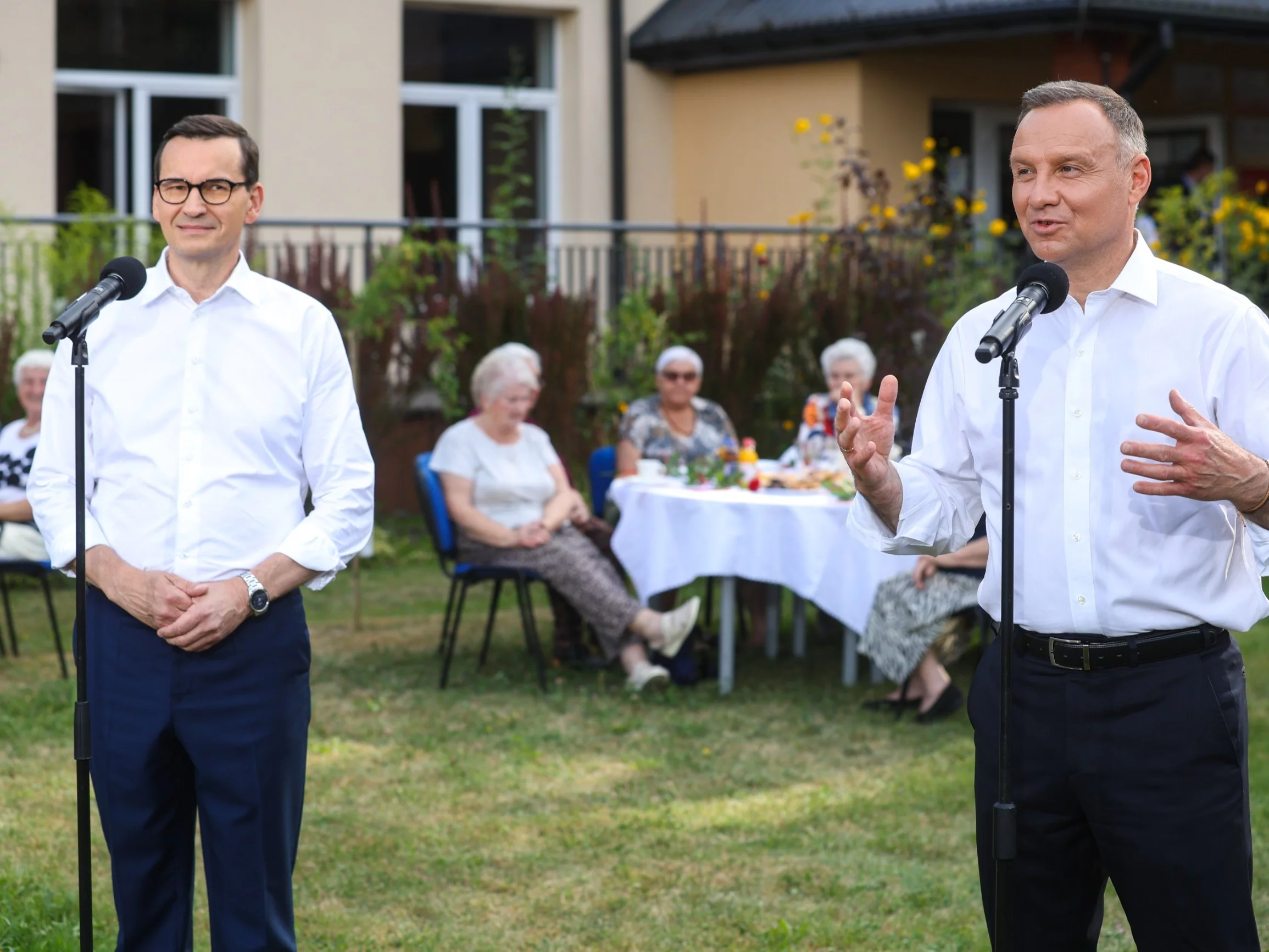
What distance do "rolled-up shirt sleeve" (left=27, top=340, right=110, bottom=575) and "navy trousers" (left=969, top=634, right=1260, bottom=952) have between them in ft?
5.54

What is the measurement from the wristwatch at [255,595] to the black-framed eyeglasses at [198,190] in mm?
698

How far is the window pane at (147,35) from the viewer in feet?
37.9

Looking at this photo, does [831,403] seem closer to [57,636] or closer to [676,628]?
[676,628]

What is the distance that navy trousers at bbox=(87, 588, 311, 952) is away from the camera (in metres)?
2.93

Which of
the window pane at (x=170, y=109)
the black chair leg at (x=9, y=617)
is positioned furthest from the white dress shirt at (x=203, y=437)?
the window pane at (x=170, y=109)

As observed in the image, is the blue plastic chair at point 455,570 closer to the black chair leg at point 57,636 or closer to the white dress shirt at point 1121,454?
the black chair leg at point 57,636

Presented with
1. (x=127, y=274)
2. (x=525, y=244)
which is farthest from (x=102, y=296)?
(x=525, y=244)

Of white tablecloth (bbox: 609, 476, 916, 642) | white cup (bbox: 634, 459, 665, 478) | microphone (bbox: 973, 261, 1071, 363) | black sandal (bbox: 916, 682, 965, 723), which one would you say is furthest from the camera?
white cup (bbox: 634, 459, 665, 478)

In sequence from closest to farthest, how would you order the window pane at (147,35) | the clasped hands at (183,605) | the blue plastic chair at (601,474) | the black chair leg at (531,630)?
the clasped hands at (183,605), the black chair leg at (531,630), the blue plastic chair at (601,474), the window pane at (147,35)

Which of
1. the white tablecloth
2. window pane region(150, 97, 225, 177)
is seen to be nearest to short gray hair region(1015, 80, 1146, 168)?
the white tablecloth

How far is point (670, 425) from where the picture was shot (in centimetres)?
809

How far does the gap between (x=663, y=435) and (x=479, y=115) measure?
19.6 ft

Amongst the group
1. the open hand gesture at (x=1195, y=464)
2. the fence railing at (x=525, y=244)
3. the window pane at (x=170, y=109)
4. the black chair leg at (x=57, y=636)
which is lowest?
the black chair leg at (x=57, y=636)

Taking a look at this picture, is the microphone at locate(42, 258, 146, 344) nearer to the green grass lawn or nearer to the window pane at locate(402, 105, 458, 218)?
the green grass lawn
